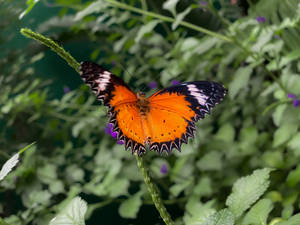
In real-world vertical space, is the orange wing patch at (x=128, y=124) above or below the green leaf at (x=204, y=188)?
above

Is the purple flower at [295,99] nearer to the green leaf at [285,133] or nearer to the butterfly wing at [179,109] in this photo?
the green leaf at [285,133]

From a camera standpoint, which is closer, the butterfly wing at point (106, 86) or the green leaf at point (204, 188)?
the butterfly wing at point (106, 86)

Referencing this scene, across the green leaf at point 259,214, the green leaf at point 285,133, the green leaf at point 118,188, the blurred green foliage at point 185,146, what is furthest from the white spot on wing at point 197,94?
the green leaf at point 118,188

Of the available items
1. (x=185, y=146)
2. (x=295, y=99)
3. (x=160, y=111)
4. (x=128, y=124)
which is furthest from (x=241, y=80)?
(x=128, y=124)

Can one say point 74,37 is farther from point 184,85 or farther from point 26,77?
point 184,85

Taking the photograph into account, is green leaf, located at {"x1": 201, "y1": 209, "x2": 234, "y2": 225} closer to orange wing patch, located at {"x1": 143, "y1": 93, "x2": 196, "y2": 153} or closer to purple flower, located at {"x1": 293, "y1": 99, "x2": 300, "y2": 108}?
orange wing patch, located at {"x1": 143, "y1": 93, "x2": 196, "y2": 153}

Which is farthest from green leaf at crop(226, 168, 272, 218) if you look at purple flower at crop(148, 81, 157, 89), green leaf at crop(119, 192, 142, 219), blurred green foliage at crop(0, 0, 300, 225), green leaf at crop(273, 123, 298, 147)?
purple flower at crop(148, 81, 157, 89)
